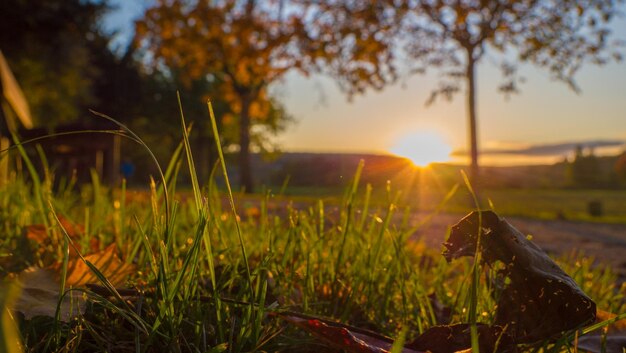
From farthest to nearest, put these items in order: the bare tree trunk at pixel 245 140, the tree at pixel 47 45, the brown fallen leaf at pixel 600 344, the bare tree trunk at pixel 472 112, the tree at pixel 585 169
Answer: the tree at pixel 585 169 < the bare tree trunk at pixel 245 140 < the tree at pixel 47 45 < the bare tree trunk at pixel 472 112 < the brown fallen leaf at pixel 600 344

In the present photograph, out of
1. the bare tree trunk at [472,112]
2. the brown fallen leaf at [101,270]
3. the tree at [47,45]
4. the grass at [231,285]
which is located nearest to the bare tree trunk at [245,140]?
the tree at [47,45]

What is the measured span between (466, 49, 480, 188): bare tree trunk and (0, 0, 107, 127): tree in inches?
558

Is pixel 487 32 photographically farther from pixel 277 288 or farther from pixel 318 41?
pixel 277 288

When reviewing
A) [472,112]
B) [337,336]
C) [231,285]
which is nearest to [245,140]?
[472,112]

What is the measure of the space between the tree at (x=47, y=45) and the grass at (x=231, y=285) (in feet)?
66.7

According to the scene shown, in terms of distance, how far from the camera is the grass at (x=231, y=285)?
89cm

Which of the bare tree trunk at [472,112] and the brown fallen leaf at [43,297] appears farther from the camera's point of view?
the bare tree trunk at [472,112]

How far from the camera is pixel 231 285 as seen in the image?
4.07ft

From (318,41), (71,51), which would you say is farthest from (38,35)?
(318,41)

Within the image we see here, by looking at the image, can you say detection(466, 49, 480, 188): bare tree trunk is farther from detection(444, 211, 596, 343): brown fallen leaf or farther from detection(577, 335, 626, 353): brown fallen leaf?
detection(444, 211, 596, 343): brown fallen leaf

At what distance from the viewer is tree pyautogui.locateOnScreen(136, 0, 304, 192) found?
58.7ft

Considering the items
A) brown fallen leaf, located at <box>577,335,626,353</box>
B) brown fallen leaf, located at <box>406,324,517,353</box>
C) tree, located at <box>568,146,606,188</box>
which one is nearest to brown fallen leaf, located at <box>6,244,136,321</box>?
brown fallen leaf, located at <box>406,324,517,353</box>

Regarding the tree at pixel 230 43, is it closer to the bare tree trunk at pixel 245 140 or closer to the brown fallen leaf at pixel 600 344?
the bare tree trunk at pixel 245 140

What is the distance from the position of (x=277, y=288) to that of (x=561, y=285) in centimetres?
61
